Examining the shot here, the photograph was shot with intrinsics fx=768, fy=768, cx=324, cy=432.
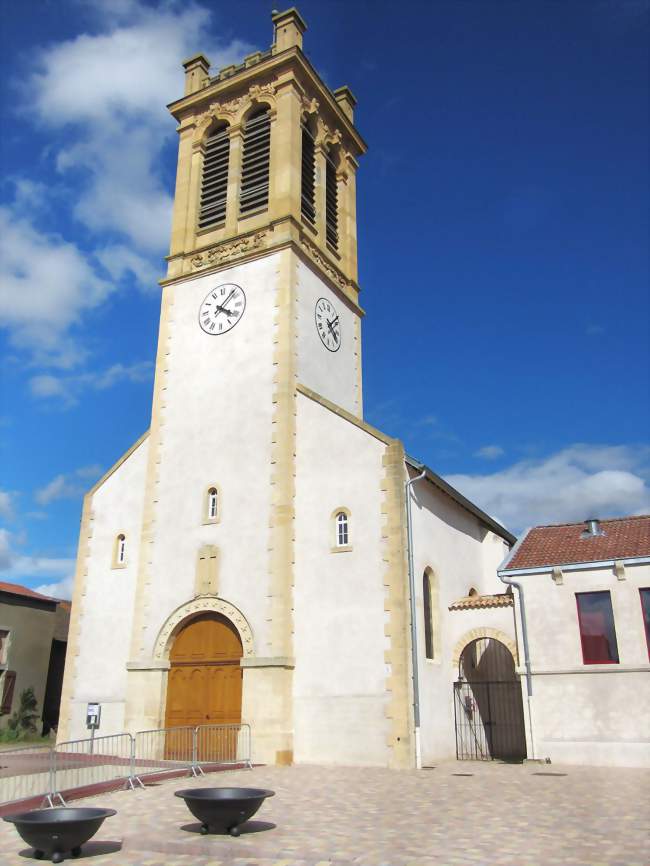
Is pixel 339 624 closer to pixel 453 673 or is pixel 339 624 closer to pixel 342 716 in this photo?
pixel 342 716

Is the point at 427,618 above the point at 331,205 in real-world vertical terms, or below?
below

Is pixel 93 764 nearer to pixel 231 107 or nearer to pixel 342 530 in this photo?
pixel 342 530

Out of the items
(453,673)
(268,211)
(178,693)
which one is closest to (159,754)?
(178,693)

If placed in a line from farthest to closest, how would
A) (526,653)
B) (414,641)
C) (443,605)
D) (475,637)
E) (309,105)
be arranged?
(309,105)
(443,605)
(475,637)
(526,653)
(414,641)

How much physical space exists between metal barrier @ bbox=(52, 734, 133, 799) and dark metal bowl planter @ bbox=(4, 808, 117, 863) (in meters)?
4.18

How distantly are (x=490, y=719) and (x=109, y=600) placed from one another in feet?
36.8

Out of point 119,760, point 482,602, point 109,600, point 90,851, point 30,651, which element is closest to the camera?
point 90,851

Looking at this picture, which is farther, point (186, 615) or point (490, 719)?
point (490, 719)

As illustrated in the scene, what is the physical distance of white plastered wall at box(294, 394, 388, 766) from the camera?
17031 millimetres

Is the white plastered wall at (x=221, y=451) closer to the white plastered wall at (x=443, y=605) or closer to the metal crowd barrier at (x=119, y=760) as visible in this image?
the metal crowd barrier at (x=119, y=760)

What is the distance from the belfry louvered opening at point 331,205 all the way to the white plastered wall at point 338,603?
831 cm

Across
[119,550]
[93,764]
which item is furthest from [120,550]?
[93,764]

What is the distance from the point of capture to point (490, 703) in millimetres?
21969

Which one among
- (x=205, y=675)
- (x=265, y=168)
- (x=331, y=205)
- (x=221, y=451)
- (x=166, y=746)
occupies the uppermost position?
(x=331, y=205)
